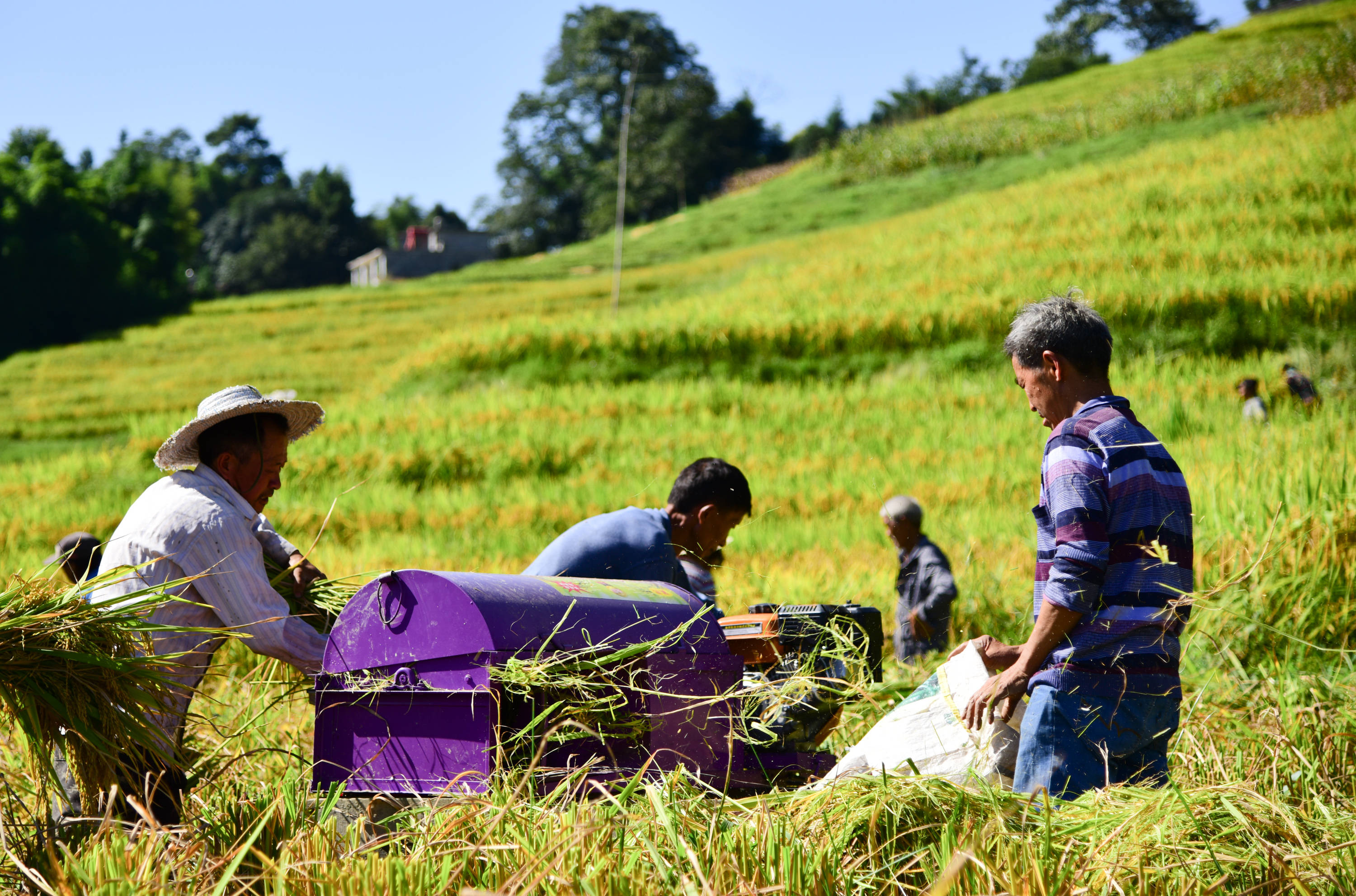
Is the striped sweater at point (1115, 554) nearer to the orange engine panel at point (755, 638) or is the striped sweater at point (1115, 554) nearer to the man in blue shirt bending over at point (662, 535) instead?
the orange engine panel at point (755, 638)

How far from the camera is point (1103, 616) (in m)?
2.65

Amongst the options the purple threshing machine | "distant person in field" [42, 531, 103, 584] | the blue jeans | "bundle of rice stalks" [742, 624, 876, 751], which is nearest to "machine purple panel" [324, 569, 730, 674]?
the purple threshing machine

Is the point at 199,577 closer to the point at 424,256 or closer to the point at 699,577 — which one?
the point at 699,577

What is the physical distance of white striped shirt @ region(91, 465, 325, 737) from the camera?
9.52ft

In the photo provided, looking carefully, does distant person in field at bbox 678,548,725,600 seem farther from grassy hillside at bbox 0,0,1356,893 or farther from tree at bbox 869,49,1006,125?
tree at bbox 869,49,1006,125

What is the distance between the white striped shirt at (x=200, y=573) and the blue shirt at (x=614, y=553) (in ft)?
2.92

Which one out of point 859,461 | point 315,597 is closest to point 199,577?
point 315,597

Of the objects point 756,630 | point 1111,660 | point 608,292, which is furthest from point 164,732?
point 608,292

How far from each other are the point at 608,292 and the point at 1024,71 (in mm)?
56397

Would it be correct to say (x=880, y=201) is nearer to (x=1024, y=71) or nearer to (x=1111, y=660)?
(x=1111, y=660)

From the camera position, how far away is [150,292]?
39.1 meters

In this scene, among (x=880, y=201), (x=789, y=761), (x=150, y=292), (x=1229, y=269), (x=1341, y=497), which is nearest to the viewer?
(x=789, y=761)

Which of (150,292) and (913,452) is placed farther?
(150,292)

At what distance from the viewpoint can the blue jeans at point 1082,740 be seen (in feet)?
8.61
